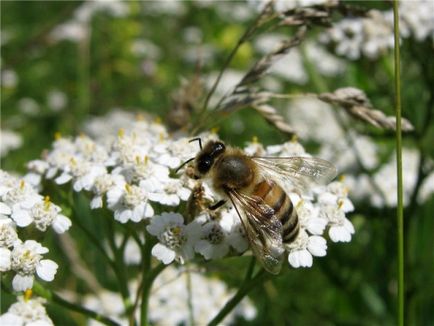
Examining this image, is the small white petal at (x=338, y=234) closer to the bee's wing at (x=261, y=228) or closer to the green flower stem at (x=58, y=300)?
the bee's wing at (x=261, y=228)

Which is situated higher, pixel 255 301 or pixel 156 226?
pixel 156 226

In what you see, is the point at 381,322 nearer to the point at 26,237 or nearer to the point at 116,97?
the point at 26,237

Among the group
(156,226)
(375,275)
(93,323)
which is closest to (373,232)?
(375,275)

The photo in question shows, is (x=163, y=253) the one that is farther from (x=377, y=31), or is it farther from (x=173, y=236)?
(x=377, y=31)

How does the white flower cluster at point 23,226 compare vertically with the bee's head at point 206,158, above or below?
below

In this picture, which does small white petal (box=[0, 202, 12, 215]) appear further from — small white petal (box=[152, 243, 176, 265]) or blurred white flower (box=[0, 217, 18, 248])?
small white petal (box=[152, 243, 176, 265])

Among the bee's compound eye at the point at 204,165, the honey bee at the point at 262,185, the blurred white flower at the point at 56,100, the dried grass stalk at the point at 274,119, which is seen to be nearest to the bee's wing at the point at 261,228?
the honey bee at the point at 262,185

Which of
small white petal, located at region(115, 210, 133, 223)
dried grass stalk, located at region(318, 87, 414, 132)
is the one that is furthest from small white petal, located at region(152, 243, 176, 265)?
dried grass stalk, located at region(318, 87, 414, 132)
